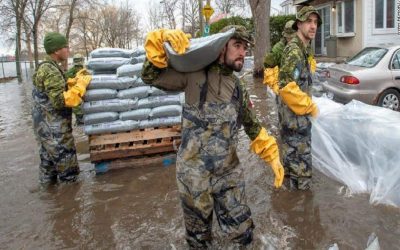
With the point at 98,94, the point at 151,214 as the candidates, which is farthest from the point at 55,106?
the point at 151,214

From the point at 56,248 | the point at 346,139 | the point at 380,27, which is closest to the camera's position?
the point at 56,248

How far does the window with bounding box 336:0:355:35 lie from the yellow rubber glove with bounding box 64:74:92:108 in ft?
58.3

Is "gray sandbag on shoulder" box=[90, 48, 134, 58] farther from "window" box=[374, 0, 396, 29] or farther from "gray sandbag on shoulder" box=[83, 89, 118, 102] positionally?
"window" box=[374, 0, 396, 29]

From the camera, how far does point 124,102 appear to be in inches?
207

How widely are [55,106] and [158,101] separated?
1.27 m

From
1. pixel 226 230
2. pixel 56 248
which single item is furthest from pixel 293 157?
pixel 56 248

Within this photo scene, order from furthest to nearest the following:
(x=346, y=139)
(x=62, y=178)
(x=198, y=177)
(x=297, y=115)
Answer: (x=62, y=178) → (x=346, y=139) → (x=297, y=115) → (x=198, y=177)

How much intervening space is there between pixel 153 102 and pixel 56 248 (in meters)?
2.25

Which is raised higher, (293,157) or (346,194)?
(293,157)

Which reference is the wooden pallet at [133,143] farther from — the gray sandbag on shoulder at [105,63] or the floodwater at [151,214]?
the gray sandbag on shoulder at [105,63]

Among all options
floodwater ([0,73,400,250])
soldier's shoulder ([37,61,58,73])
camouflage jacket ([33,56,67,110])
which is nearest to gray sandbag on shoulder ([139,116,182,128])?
floodwater ([0,73,400,250])

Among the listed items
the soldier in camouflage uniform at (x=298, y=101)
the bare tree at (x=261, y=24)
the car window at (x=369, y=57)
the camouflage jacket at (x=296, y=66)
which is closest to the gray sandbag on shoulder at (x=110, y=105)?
the soldier in camouflage uniform at (x=298, y=101)

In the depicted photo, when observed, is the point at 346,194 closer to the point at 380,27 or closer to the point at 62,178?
the point at 62,178

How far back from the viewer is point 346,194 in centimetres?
438
